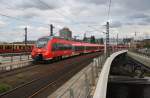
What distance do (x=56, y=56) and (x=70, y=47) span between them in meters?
12.0

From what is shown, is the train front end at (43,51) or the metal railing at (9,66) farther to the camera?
the train front end at (43,51)

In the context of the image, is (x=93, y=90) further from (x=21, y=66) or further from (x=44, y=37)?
(x=44, y=37)

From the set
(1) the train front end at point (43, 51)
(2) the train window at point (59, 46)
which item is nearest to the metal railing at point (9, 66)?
(1) the train front end at point (43, 51)

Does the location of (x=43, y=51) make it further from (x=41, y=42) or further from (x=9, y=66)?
(x=9, y=66)

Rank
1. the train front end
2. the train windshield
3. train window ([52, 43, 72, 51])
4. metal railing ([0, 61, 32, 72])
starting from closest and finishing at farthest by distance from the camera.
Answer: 1. metal railing ([0, 61, 32, 72])
2. the train front end
3. the train windshield
4. train window ([52, 43, 72, 51])

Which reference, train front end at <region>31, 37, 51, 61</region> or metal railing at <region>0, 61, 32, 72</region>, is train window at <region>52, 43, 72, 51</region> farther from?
metal railing at <region>0, 61, 32, 72</region>

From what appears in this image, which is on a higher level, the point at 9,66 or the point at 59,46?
the point at 59,46

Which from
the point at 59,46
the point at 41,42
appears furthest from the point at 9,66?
the point at 59,46

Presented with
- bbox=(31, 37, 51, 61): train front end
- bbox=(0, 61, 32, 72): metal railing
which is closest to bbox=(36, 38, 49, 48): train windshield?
bbox=(31, 37, 51, 61): train front end

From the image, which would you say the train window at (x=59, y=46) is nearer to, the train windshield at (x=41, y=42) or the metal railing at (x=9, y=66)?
the train windshield at (x=41, y=42)

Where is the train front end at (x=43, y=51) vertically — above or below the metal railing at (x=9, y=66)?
above

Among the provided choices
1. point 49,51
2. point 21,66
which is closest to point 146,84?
point 49,51

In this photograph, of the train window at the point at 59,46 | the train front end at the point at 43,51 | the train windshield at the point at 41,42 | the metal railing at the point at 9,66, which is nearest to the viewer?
the metal railing at the point at 9,66

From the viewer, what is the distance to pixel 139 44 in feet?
595
